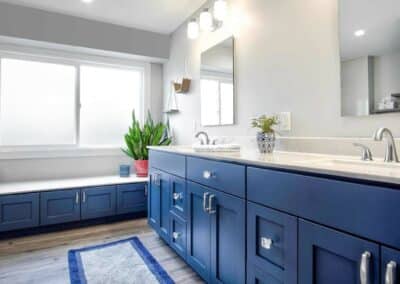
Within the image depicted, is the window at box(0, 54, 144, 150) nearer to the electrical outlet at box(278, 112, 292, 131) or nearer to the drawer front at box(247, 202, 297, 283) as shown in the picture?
the electrical outlet at box(278, 112, 292, 131)

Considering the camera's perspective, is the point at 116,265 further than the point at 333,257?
Yes

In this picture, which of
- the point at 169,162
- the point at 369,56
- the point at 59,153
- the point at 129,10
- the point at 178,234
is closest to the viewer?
the point at 369,56

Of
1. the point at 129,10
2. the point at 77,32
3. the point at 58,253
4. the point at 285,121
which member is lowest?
the point at 58,253

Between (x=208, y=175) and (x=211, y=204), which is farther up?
(x=208, y=175)

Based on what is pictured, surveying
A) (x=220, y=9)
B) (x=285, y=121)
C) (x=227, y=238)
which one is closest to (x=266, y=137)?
(x=285, y=121)

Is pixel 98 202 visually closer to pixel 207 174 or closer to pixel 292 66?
pixel 207 174

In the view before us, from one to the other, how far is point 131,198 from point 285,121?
79.9 inches

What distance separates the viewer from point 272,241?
3.73 ft

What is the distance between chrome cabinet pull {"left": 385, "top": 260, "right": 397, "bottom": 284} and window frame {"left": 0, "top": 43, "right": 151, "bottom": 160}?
3295 mm

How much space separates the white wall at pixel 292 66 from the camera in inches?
59.1

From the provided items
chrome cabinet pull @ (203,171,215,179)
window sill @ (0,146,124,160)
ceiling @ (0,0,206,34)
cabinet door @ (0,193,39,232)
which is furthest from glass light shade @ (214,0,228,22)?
cabinet door @ (0,193,39,232)

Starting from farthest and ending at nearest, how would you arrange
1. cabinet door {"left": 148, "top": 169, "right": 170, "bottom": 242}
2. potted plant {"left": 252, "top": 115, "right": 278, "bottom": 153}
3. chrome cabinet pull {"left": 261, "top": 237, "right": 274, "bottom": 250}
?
1. cabinet door {"left": 148, "top": 169, "right": 170, "bottom": 242}
2. potted plant {"left": 252, "top": 115, "right": 278, "bottom": 153}
3. chrome cabinet pull {"left": 261, "top": 237, "right": 274, "bottom": 250}

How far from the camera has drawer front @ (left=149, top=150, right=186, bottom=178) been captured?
1.93 meters

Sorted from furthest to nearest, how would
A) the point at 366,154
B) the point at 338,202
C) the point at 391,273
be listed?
the point at 366,154 < the point at 338,202 < the point at 391,273
